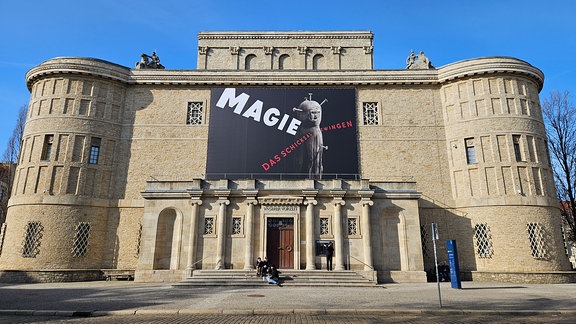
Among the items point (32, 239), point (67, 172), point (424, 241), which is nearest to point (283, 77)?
point (424, 241)

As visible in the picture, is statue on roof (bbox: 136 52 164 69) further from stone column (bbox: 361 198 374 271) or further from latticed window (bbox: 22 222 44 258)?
stone column (bbox: 361 198 374 271)

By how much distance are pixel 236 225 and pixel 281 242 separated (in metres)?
3.08

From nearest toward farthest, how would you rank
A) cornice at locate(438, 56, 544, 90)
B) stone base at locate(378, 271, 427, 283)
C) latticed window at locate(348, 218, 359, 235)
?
stone base at locate(378, 271, 427, 283) → latticed window at locate(348, 218, 359, 235) → cornice at locate(438, 56, 544, 90)

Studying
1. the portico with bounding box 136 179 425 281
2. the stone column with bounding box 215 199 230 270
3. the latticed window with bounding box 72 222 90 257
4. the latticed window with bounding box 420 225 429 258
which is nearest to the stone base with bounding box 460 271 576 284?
the latticed window with bounding box 420 225 429 258

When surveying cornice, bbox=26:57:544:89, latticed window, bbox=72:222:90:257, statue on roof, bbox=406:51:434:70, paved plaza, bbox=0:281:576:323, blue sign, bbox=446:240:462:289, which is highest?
statue on roof, bbox=406:51:434:70

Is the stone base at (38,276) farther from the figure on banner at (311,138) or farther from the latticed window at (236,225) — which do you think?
the figure on banner at (311,138)

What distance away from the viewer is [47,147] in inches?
1042

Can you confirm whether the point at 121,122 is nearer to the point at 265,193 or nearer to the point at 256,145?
the point at 256,145

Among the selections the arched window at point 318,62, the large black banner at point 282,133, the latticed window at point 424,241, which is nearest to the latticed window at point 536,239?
the latticed window at point 424,241

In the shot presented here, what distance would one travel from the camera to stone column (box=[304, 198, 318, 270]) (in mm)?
21938

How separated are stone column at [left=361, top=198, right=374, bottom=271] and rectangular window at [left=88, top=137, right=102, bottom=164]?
1977 centimetres

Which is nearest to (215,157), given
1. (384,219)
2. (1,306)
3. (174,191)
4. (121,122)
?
(174,191)

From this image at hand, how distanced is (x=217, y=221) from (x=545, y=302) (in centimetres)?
1708

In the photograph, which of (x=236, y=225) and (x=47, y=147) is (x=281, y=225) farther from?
(x=47, y=147)
